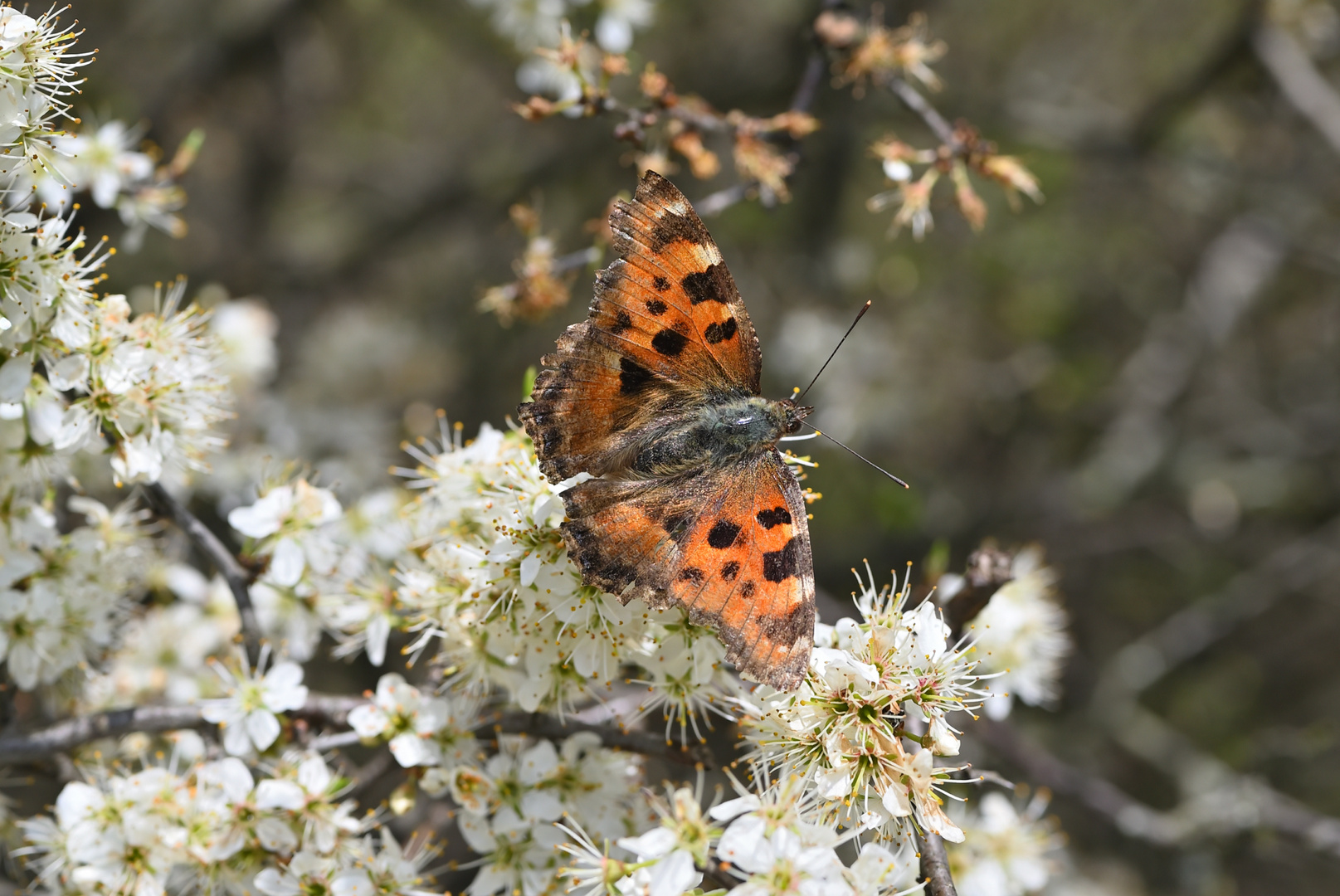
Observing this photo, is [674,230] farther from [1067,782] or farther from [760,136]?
[1067,782]

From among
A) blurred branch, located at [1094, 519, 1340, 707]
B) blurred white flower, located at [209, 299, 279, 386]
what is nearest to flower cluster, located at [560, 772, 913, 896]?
blurred white flower, located at [209, 299, 279, 386]

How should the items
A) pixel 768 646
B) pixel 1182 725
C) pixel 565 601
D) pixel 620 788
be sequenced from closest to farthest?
1. pixel 768 646
2. pixel 565 601
3. pixel 620 788
4. pixel 1182 725

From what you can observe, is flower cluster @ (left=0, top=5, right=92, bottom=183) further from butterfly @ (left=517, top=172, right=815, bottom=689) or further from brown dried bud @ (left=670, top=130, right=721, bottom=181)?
brown dried bud @ (left=670, top=130, right=721, bottom=181)

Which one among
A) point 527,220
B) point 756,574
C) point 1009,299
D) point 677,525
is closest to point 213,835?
point 677,525

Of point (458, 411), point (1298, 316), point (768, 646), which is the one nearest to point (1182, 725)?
point (1298, 316)

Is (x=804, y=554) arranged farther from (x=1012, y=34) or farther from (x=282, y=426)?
(x=1012, y=34)
